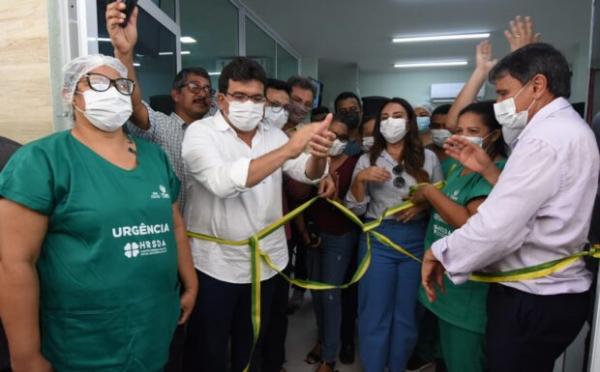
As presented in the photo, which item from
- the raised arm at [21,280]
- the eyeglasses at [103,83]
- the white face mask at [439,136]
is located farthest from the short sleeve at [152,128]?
the white face mask at [439,136]

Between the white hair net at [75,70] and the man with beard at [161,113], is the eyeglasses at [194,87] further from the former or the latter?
the white hair net at [75,70]

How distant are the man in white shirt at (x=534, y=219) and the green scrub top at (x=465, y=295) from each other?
0.15 m

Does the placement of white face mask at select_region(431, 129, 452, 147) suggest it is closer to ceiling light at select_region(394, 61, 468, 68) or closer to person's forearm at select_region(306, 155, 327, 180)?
person's forearm at select_region(306, 155, 327, 180)

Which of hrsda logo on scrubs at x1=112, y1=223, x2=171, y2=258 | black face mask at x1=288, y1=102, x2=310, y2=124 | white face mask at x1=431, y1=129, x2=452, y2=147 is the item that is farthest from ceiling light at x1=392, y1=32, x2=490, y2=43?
hrsda logo on scrubs at x1=112, y1=223, x2=171, y2=258

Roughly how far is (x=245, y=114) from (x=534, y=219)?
3.71ft

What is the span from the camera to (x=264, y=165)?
1.35 metres

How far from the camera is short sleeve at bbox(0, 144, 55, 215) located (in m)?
0.98

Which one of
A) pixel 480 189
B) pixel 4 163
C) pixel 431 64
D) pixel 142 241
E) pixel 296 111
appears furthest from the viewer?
pixel 431 64

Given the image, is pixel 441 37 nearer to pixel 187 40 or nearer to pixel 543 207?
pixel 187 40

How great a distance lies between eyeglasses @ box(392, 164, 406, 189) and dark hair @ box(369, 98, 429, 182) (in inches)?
1.3

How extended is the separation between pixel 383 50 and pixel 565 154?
23.0ft

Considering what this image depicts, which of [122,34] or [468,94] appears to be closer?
[122,34]

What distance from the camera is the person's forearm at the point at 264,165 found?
4.42ft

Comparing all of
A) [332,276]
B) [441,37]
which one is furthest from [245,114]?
[441,37]
